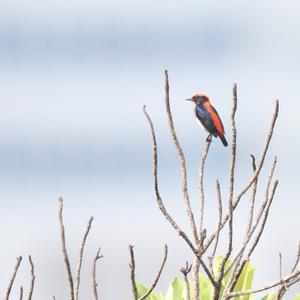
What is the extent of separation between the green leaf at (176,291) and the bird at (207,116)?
6.35 ft

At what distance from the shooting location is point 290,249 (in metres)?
127

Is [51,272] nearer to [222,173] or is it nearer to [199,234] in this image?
[222,173]

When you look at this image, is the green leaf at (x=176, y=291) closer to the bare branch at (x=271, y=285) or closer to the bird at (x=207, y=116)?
the bare branch at (x=271, y=285)

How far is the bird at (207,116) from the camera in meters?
8.05

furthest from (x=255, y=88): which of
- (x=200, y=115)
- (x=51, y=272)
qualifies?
(x=200, y=115)

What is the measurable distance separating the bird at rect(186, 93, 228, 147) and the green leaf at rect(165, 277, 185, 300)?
1.94 meters

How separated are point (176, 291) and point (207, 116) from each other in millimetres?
2650

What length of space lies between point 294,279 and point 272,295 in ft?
3.33

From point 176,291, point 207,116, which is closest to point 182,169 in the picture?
point 176,291

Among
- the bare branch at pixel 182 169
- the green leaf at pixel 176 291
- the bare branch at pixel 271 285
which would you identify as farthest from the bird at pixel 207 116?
the bare branch at pixel 271 285

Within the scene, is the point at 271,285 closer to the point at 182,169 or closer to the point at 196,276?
the point at 196,276

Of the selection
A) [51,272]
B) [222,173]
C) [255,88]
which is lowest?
[51,272]

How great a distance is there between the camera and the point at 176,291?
19.8 feet

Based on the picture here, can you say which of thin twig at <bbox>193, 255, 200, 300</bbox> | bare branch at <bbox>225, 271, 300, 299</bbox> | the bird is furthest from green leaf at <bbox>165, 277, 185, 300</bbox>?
the bird
